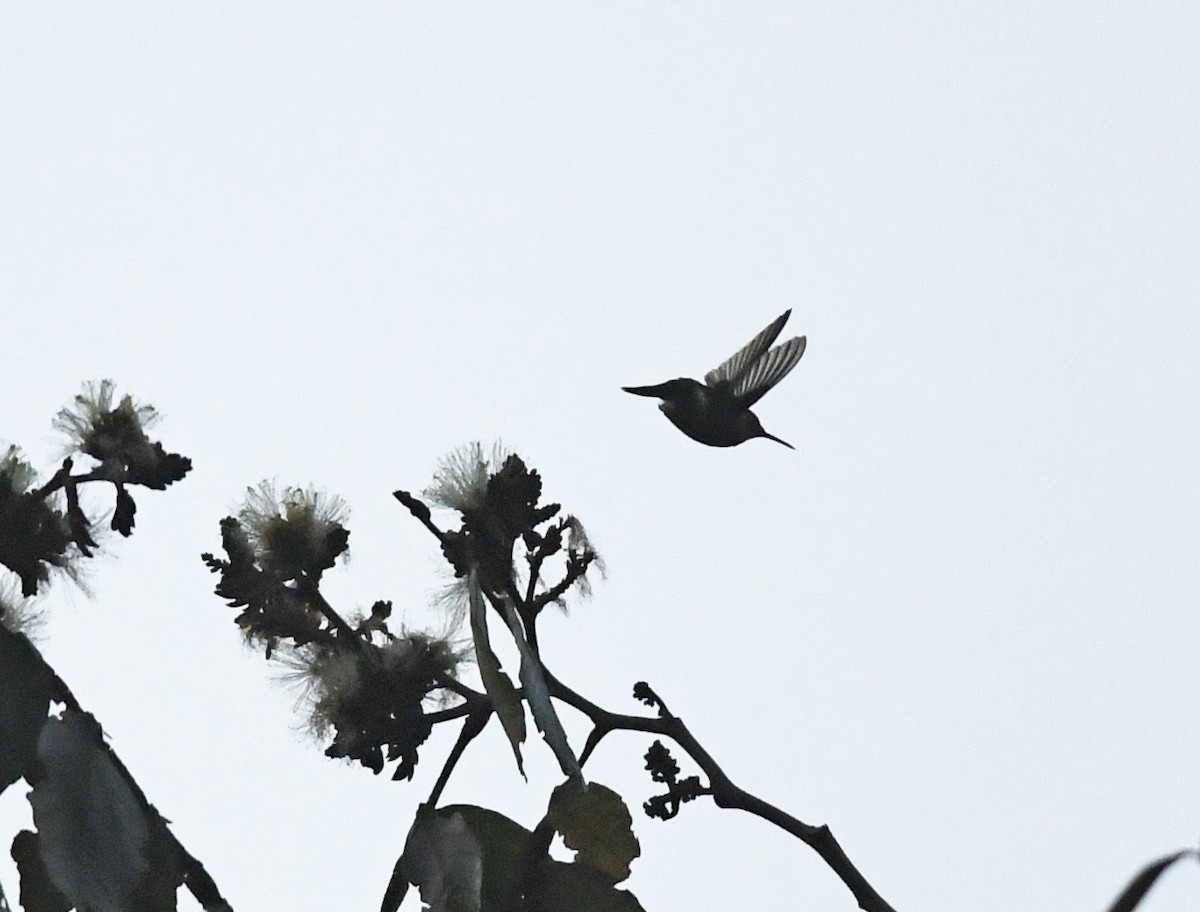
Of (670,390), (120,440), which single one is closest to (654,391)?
(670,390)

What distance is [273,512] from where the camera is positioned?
2.66 m

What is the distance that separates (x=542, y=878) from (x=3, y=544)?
92 cm

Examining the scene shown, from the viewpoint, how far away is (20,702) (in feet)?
6.68

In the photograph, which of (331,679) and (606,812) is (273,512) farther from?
(606,812)

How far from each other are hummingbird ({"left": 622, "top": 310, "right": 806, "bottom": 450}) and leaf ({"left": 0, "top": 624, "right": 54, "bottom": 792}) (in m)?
2.41

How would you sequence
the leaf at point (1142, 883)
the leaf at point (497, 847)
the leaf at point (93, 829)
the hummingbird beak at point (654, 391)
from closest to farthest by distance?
the leaf at point (1142, 883) < the leaf at point (93, 829) < the leaf at point (497, 847) < the hummingbird beak at point (654, 391)

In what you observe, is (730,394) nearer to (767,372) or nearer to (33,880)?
(767,372)

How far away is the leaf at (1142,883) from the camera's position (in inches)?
42.4

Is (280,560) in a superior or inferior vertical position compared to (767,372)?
inferior

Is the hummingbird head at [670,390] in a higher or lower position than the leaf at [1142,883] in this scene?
higher

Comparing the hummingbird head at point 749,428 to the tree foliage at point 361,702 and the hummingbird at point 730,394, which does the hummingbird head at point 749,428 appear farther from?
the tree foliage at point 361,702

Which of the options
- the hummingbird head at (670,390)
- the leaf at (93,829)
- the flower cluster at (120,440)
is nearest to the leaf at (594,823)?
the leaf at (93,829)

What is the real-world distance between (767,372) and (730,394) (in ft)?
0.40

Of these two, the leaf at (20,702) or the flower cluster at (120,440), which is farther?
the flower cluster at (120,440)
